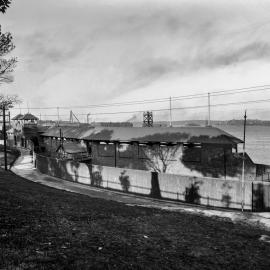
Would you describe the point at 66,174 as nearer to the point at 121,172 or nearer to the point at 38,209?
the point at 121,172

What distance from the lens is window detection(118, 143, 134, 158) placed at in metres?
37.3

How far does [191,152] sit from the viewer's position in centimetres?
3206

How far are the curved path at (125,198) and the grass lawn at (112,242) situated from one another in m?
4.55

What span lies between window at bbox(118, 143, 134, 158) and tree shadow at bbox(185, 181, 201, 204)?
45.1 ft

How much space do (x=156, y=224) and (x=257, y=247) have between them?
4.28 metres

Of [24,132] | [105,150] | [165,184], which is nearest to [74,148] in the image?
[105,150]

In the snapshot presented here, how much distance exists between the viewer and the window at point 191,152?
31562 mm

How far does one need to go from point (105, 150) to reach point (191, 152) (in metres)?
13.3

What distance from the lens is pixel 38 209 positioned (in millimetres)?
12359

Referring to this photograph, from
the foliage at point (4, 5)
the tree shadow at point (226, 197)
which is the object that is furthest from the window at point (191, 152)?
the foliage at point (4, 5)

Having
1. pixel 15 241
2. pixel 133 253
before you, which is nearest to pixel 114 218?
pixel 133 253

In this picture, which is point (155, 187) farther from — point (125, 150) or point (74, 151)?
point (74, 151)

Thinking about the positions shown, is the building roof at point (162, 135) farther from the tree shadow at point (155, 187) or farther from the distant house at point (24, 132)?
the distant house at point (24, 132)

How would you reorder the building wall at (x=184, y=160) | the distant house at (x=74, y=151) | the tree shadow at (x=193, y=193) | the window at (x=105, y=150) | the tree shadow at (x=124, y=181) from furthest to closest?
the distant house at (x=74, y=151) < the window at (x=105, y=150) < the building wall at (x=184, y=160) < the tree shadow at (x=124, y=181) < the tree shadow at (x=193, y=193)
